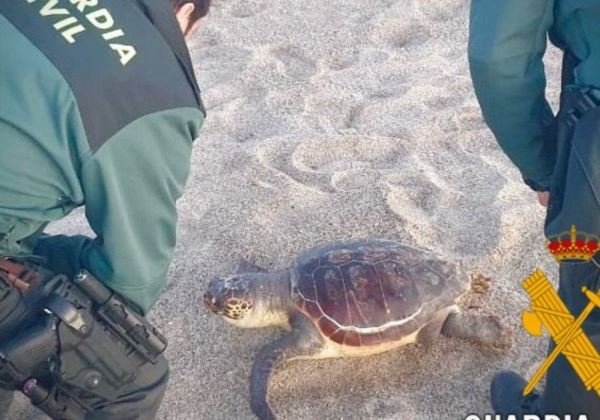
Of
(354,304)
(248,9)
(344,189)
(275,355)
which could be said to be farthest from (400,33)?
(275,355)

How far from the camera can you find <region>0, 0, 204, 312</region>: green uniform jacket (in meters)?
1.19

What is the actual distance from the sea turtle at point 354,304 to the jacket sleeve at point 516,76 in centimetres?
43

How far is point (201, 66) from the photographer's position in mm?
3002

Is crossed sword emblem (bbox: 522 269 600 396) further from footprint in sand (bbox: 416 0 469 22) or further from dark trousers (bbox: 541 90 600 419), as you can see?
footprint in sand (bbox: 416 0 469 22)

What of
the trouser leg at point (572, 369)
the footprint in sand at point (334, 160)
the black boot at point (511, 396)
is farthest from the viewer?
the footprint in sand at point (334, 160)

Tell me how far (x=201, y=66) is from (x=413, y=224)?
1335 millimetres

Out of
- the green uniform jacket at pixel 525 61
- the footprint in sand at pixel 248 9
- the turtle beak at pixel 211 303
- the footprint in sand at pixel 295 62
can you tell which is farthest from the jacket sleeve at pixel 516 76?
the footprint in sand at pixel 248 9

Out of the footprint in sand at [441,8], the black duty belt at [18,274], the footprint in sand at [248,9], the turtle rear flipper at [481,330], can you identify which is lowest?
the footprint in sand at [441,8]

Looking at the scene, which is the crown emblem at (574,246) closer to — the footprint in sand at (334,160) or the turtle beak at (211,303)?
the turtle beak at (211,303)

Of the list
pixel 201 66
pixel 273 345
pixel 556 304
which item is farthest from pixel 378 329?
pixel 201 66

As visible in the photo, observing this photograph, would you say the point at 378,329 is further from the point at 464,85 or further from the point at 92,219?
the point at 464,85

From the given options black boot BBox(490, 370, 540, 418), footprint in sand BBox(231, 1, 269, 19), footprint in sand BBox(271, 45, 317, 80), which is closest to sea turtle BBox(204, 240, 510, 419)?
black boot BBox(490, 370, 540, 418)

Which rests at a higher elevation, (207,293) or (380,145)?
(207,293)

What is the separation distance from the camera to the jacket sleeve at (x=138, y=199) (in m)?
1.30
